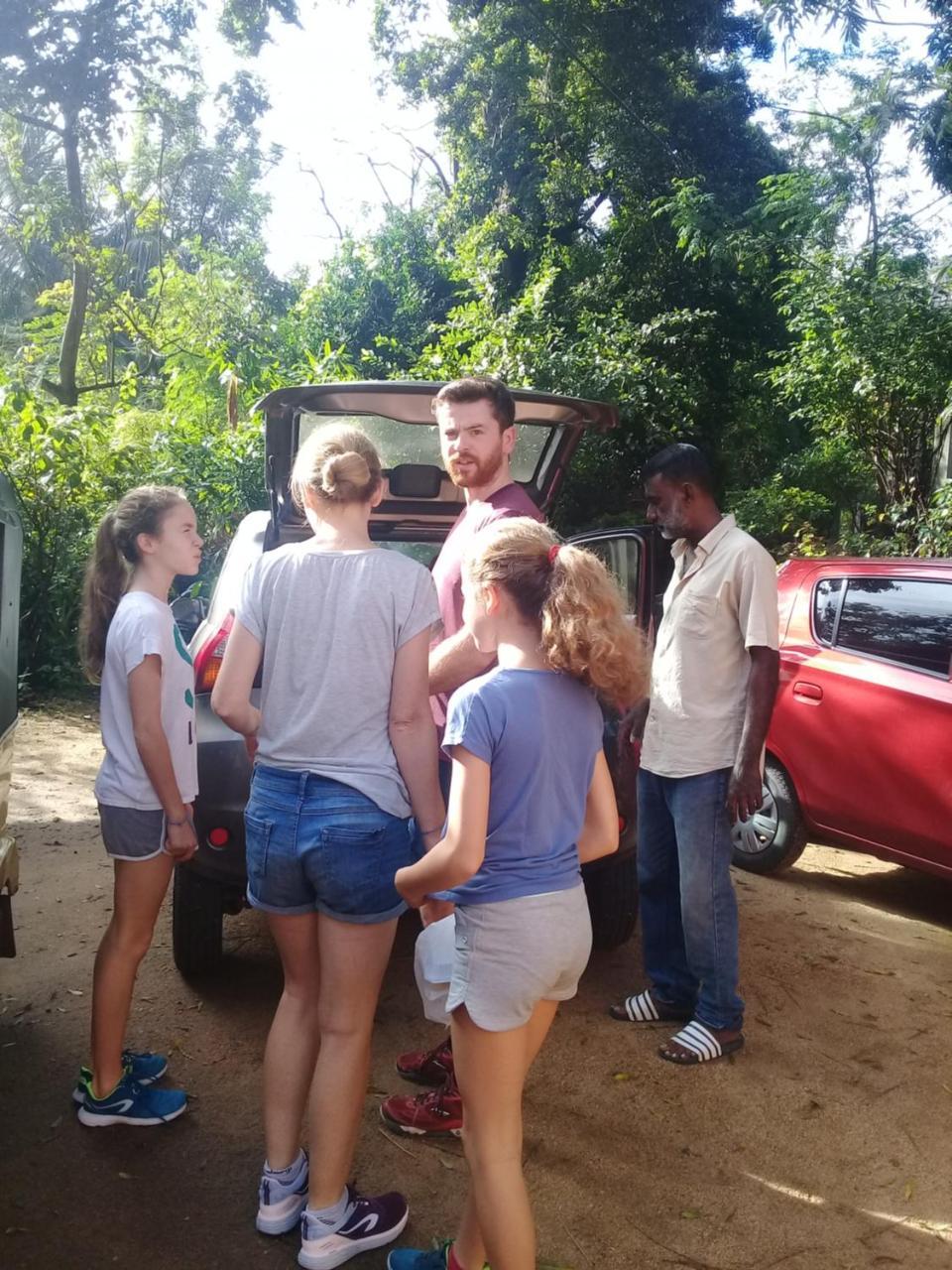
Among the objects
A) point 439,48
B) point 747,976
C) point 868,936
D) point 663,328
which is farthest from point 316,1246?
point 439,48

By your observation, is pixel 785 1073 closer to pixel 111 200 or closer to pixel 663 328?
pixel 663 328

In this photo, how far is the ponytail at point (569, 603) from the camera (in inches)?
81.6

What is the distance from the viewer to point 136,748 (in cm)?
288

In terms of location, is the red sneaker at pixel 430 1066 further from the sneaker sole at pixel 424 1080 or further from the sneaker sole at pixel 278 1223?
the sneaker sole at pixel 278 1223

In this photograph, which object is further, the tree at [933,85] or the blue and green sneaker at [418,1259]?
the tree at [933,85]

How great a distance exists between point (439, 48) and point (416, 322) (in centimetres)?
639

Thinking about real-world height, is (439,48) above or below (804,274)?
above

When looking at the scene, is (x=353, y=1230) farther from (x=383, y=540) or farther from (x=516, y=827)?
(x=383, y=540)

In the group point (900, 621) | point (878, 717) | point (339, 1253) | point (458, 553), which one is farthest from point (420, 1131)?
point (900, 621)

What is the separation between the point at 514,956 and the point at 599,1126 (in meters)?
1.36

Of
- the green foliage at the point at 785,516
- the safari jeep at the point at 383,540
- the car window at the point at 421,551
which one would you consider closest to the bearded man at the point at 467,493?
the safari jeep at the point at 383,540

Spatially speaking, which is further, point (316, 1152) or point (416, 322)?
point (416, 322)

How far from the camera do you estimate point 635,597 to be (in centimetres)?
422

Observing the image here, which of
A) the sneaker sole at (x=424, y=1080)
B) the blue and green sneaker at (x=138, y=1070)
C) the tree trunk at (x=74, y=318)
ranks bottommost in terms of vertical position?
the sneaker sole at (x=424, y=1080)
